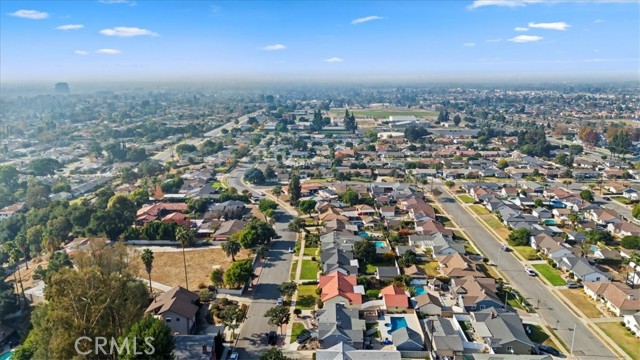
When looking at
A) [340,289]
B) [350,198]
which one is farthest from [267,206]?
[340,289]

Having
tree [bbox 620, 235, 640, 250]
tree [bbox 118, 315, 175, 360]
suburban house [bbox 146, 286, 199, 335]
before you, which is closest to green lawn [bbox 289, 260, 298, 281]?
suburban house [bbox 146, 286, 199, 335]

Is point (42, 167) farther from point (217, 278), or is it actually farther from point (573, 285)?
point (573, 285)

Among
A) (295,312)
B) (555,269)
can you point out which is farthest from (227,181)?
(555,269)

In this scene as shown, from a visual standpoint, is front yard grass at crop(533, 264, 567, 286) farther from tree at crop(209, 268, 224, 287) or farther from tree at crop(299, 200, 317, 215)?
tree at crop(209, 268, 224, 287)

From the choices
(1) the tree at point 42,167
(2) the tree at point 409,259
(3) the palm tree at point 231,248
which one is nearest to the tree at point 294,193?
(3) the palm tree at point 231,248

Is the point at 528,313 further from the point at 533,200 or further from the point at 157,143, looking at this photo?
the point at 157,143

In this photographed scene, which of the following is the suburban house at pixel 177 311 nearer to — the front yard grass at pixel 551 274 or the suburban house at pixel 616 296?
the front yard grass at pixel 551 274
